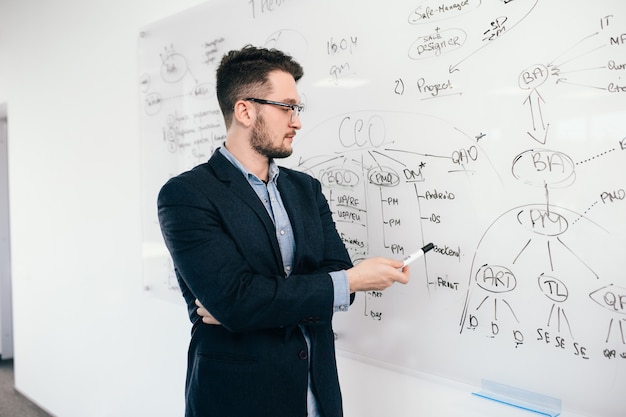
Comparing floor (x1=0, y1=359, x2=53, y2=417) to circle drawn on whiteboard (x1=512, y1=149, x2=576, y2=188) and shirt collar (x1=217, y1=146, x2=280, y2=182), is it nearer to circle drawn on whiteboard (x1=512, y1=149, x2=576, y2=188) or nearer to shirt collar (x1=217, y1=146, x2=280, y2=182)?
shirt collar (x1=217, y1=146, x2=280, y2=182)

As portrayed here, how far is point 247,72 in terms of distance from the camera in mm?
1329

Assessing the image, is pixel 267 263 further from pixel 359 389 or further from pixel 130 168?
pixel 130 168

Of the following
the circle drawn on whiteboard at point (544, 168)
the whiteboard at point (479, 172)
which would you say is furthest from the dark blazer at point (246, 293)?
the circle drawn on whiteboard at point (544, 168)

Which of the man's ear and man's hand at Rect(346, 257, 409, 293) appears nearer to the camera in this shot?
man's hand at Rect(346, 257, 409, 293)

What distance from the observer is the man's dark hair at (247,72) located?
132cm

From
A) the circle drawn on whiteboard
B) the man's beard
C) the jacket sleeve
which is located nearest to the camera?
the jacket sleeve

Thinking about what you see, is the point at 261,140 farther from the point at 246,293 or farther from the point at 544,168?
the point at 544,168

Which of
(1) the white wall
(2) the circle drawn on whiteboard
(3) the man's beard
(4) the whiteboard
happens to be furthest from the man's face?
(1) the white wall

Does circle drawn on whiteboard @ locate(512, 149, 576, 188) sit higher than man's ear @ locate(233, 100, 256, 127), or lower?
lower

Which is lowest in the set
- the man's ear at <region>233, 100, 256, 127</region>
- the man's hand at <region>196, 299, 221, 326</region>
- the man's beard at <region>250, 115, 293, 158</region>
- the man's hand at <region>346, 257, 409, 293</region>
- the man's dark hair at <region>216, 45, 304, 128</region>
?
the man's hand at <region>196, 299, 221, 326</region>

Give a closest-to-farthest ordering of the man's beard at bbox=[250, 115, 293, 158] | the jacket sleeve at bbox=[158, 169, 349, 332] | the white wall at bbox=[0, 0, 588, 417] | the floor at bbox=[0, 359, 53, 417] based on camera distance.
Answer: the jacket sleeve at bbox=[158, 169, 349, 332], the man's beard at bbox=[250, 115, 293, 158], the white wall at bbox=[0, 0, 588, 417], the floor at bbox=[0, 359, 53, 417]

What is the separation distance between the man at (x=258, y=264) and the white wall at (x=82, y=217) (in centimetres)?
112

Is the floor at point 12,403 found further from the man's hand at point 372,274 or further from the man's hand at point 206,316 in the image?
the man's hand at point 372,274

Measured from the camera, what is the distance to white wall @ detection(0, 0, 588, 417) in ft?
8.14
